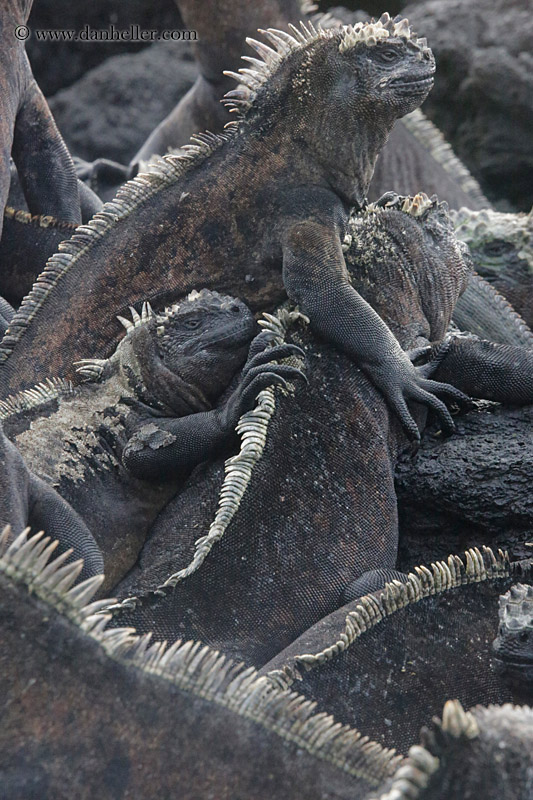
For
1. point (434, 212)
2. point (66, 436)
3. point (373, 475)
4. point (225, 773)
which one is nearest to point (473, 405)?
point (373, 475)

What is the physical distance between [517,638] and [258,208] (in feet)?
5.68

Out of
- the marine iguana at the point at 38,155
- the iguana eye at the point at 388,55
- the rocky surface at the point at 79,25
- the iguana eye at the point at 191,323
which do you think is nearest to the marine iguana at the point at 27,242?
the marine iguana at the point at 38,155

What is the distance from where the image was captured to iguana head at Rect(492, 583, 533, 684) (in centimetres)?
228

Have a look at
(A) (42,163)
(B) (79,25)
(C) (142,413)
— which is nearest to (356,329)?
(C) (142,413)

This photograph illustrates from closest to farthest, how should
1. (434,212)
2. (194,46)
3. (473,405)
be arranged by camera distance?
(473,405) < (434,212) < (194,46)

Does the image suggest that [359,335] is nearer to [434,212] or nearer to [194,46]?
[434,212]

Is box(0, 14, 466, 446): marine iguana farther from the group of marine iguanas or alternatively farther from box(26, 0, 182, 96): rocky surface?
box(26, 0, 182, 96): rocky surface

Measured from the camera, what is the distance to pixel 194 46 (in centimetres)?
580

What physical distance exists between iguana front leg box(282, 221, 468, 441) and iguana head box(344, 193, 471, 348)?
178 mm

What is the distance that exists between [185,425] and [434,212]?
1230 mm

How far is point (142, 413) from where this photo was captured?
3258 millimetres

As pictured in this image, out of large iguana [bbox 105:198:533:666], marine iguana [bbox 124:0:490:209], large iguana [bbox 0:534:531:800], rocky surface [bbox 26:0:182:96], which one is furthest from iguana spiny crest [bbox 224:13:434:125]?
rocky surface [bbox 26:0:182:96]

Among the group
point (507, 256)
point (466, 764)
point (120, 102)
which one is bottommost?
point (120, 102)

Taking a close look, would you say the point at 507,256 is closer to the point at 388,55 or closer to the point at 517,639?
the point at 388,55
